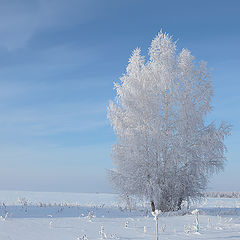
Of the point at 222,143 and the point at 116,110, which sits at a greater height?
the point at 116,110

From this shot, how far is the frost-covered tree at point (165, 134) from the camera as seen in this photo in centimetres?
1705

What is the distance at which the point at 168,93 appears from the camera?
59.1 ft

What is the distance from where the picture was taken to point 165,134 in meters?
17.4

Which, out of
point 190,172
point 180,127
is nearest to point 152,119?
point 180,127

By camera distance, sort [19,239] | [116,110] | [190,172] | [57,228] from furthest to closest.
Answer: [116,110]
[190,172]
[57,228]
[19,239]

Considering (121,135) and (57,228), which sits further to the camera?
(121,135)

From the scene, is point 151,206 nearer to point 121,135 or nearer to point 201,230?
point 121,135

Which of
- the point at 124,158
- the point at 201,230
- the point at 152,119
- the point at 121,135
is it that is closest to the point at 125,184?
the point at 124,158

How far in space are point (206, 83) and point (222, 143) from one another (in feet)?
11.1

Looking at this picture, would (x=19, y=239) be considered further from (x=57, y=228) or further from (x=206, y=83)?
(x=206, y=83)

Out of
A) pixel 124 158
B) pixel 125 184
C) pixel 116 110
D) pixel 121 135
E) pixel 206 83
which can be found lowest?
pixel 125 184

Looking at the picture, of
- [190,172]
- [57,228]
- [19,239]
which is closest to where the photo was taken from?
[19,239]

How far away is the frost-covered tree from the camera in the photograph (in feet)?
55.9

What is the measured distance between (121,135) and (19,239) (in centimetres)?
1145
